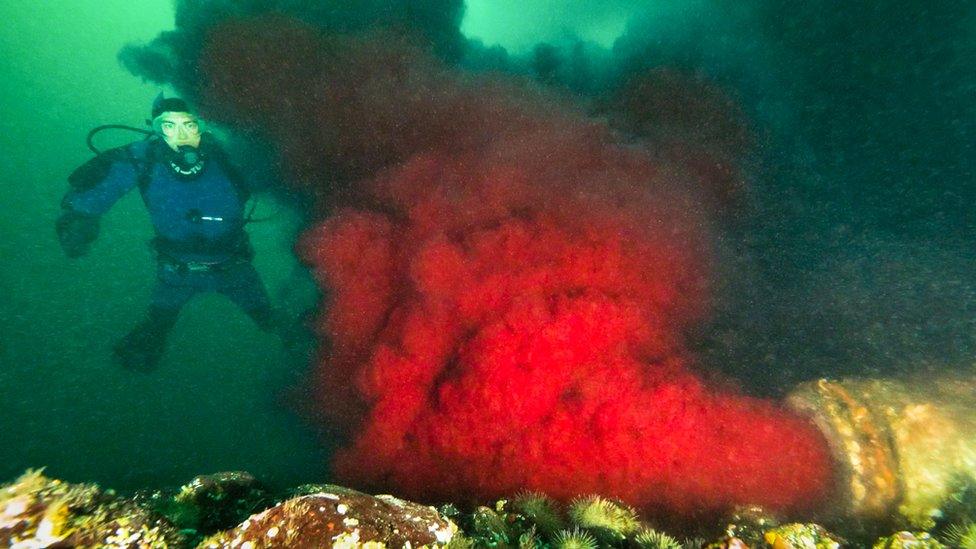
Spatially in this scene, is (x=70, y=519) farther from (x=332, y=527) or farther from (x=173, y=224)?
(x=173, y=224)

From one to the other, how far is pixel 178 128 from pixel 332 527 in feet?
30.3

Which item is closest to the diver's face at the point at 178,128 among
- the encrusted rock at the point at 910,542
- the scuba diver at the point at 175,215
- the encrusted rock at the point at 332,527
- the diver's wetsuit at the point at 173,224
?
the scuba diver at the point at 175,215

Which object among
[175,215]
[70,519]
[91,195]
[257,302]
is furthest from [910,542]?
[91,195]

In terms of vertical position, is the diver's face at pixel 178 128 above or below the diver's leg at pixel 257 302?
above

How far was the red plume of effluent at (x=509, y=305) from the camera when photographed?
545 cm

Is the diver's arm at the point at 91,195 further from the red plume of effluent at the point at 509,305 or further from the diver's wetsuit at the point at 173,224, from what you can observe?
the red plume of effluent at the point at 509,305

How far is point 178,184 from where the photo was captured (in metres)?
9.50

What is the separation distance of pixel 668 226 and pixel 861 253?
484cm

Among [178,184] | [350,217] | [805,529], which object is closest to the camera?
[805,529]

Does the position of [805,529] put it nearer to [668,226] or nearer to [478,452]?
[478,452]

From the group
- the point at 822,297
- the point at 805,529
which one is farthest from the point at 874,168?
the point at 805,529

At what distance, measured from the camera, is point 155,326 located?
10898mm

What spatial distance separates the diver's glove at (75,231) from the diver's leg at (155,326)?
1614mm

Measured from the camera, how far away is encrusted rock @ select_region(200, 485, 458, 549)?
8.28ft
